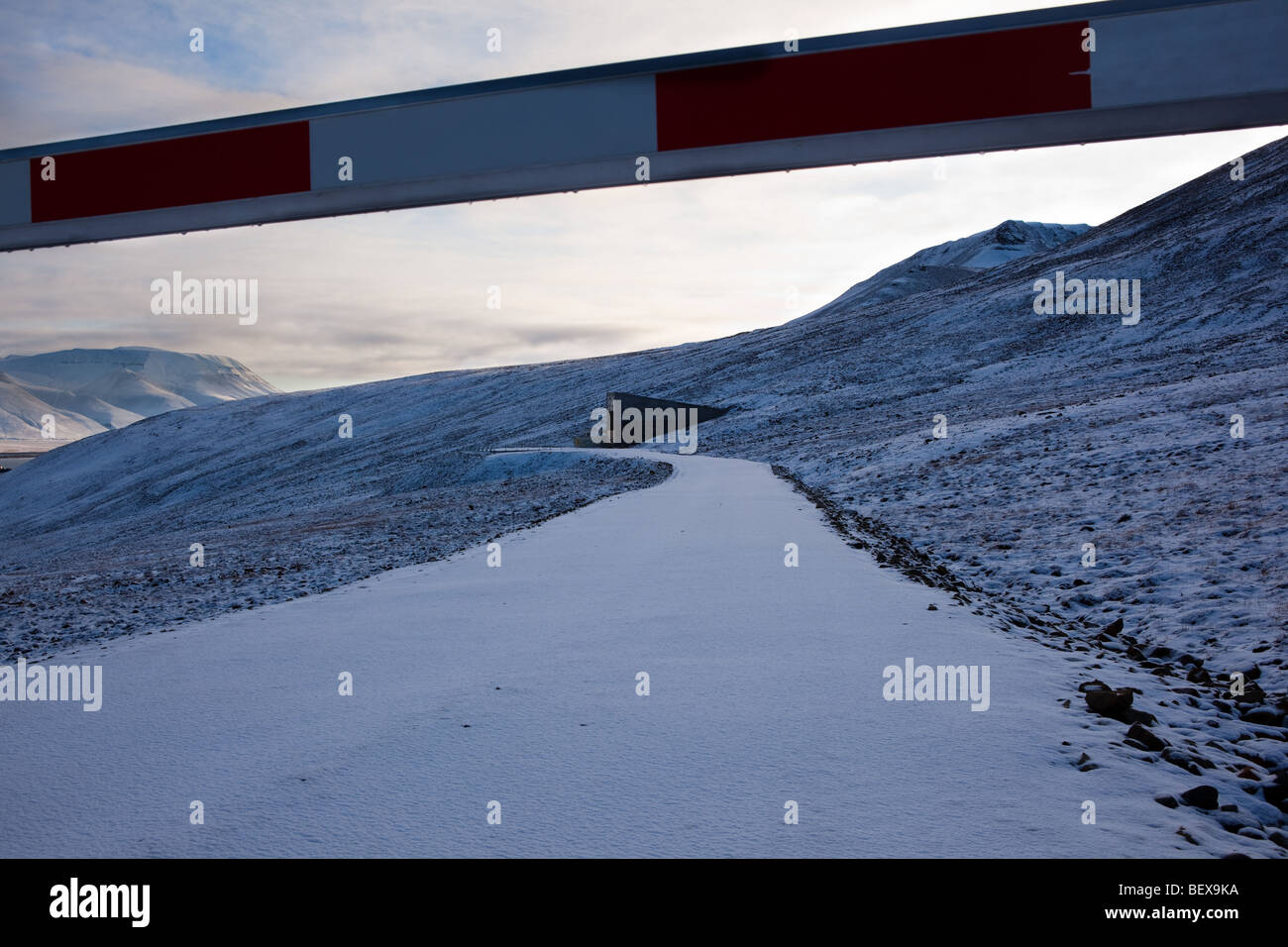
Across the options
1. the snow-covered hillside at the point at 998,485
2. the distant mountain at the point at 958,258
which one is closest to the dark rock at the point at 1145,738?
the snow-covered hillside at the point at 998,485

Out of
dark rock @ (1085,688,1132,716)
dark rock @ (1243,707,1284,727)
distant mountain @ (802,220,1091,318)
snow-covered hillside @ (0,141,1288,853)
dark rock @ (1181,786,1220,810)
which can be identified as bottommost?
dark rock @ (1243,707,1284,727)

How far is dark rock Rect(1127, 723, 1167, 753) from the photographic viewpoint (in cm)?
373

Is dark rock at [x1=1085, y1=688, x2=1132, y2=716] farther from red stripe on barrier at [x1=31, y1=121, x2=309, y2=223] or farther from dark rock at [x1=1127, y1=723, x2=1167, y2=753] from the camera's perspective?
red stripe on barrier at [x1=31, y1=121, x2=309, y2=223]

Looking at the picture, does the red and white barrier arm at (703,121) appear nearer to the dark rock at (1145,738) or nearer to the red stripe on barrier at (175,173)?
the red stripe on barrier at (175,173)

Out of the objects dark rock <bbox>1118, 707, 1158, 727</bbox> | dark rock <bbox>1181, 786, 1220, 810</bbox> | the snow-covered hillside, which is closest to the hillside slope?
the snow-covered hillside

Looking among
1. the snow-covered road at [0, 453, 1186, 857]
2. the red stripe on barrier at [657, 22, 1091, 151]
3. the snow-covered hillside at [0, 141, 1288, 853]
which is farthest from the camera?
the snow-covered hillside at [0, 141, 1288, 853]

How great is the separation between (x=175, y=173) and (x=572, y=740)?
279 cm

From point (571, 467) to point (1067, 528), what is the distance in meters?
18.6

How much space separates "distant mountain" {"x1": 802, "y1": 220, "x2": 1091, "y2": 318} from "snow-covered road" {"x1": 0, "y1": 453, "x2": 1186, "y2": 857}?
93.8 meters

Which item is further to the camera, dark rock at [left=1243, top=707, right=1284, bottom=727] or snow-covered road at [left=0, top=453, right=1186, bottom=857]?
dark rock at [left=1243, top=707, right=1284, bottom=727]

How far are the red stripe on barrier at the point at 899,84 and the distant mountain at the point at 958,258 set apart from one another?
314 ft

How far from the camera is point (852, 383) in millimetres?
47219

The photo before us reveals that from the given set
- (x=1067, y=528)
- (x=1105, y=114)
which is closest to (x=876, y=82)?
(x=1105, y=114)

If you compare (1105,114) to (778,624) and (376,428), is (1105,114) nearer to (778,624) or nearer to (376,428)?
(778,624)
